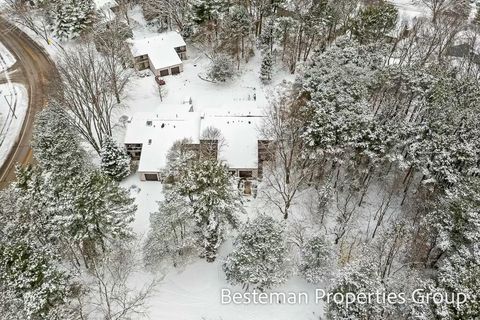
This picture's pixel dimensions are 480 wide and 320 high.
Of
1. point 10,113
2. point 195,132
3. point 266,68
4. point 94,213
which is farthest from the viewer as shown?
point 266,68

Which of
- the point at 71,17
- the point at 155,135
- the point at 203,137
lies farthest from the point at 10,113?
the point at 203,137

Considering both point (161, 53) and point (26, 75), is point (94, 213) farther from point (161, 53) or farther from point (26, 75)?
point (26, 75)

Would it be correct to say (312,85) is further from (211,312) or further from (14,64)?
(14,64)

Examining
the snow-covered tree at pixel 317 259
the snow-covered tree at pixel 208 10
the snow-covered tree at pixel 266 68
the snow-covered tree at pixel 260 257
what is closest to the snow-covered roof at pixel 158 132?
the snow-covered tree at pixel 266 68

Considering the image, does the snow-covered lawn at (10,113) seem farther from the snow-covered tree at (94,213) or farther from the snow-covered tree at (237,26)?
the snow-covered tree at (237,26)

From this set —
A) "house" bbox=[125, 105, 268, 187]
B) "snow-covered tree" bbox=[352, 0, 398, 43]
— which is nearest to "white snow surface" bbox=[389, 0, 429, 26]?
"snow-covered tree" bbox=[352, 0, 398, 43]

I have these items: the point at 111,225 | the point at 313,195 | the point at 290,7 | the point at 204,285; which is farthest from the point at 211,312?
the point at 290,7

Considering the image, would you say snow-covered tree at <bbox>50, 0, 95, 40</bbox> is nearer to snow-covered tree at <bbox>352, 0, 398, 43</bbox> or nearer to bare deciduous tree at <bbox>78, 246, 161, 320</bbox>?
snow-covered tree at <bbox>352, 0, 398, 43</bbox>
